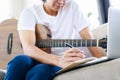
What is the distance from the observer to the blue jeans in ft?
3.26

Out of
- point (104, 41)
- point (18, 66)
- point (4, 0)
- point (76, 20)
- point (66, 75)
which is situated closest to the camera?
point (66, 75)

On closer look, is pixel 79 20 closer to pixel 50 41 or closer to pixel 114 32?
pixel 50 41

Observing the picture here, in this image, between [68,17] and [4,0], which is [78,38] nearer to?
[68,17]

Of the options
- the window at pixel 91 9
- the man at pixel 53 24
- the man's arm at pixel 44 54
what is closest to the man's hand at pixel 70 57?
the man's arm at pixel 44 54

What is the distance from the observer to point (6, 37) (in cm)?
211

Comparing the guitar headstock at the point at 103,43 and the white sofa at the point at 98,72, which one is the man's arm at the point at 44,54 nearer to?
the white sofa at the point at 98,72

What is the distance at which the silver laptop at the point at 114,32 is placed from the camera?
86cm

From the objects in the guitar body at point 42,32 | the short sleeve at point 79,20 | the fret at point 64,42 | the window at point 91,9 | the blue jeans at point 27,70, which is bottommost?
the blue jeans at point 27,70

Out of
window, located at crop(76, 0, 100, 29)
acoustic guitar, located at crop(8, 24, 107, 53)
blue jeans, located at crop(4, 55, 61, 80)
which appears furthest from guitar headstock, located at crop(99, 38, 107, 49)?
window, located at crop(76, 0, 100, 29)

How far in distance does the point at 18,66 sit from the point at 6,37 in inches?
41.7

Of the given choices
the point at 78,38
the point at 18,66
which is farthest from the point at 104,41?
the point at 18,66

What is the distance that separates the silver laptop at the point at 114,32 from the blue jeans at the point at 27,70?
271mm

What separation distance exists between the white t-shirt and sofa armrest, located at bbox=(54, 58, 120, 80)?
592mm

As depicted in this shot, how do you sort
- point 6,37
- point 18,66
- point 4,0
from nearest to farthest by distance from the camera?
point 18,66 → point 6,37 → point 4,0
